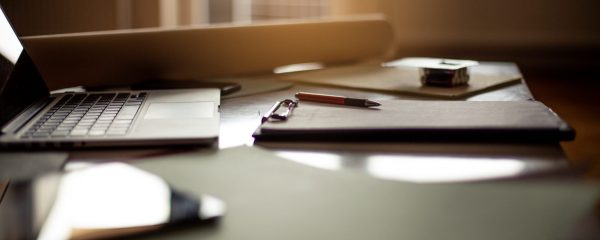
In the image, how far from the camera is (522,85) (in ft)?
3.51

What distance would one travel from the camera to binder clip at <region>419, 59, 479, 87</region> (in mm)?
1017

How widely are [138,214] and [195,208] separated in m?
0.04

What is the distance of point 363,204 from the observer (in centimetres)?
52

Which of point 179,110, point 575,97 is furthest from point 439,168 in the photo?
point 575,97

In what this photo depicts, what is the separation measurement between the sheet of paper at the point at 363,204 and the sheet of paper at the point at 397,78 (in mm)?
420

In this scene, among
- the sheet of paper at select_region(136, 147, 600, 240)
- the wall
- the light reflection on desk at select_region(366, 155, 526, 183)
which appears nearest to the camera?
the sheet of paper at select_region(136, 147, 600, 240)

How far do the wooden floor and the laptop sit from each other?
41.1 inches

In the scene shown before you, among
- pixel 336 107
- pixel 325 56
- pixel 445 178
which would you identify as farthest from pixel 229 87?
pixel 445 178

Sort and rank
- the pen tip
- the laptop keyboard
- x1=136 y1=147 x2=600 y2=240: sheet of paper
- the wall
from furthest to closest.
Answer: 1. the wall
2. the pen tip
3. the laptop keyboard
4. x1=136 y1=147 x2=600 y2=240: sheet of paper

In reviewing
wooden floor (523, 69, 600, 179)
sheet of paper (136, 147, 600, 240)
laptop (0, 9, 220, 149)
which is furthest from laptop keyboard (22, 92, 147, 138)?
wooden floor (523, 69, 600, 179)

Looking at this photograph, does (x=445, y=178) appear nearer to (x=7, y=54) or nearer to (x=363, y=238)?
(x=363, y=238)

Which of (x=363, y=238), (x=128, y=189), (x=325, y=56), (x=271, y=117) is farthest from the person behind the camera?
(x=325, y=56)

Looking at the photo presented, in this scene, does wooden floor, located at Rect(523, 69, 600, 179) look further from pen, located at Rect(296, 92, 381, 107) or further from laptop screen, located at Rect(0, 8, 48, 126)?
laptop screen, located at Rect(0, 8, 48, 126)

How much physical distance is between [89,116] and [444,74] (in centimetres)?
54
